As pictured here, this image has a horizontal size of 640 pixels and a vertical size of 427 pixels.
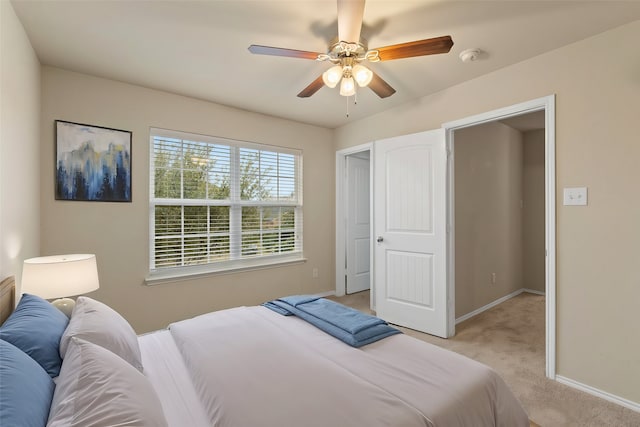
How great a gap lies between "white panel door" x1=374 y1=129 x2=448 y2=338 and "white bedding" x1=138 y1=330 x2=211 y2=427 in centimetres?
241

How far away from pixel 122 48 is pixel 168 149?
1079 mm

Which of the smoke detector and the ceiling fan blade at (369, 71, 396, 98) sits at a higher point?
the smoke detector

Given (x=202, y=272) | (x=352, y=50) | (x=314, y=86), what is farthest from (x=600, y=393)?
(x=202, y=272)

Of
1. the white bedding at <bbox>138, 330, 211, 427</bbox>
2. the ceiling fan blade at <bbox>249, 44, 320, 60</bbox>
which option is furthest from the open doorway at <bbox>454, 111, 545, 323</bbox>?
the white bedding at <bbox>138, 330, 211, 427</bbox>

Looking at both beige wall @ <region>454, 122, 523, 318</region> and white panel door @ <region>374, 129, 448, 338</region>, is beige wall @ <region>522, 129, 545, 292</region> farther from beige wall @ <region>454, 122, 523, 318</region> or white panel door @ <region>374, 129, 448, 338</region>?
white panel door @ <region>374, 129, 448, 338</region>

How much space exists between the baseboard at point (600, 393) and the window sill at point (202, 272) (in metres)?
2.93

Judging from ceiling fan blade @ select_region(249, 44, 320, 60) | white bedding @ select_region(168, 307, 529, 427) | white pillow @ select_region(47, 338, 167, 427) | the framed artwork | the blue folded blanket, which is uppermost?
ceiling fan blade @ select_region(249, 44, 320, 60)

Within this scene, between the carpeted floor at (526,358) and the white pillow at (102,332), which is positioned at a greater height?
the white pillow at (102,332)

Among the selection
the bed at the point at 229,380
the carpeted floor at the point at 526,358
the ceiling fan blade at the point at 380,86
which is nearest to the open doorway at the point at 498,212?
the carpeted floor at the point at 526,358

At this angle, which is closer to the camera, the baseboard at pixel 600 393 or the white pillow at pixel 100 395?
the white pillow at pixel 100 395

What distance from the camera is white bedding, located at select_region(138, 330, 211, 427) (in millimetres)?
1141

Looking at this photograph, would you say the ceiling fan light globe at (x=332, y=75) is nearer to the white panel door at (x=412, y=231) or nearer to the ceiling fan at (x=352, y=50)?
the ceiling fan at (x=352, y=50)

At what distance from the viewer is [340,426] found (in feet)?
3.36

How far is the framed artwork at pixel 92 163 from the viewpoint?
2621 mm
